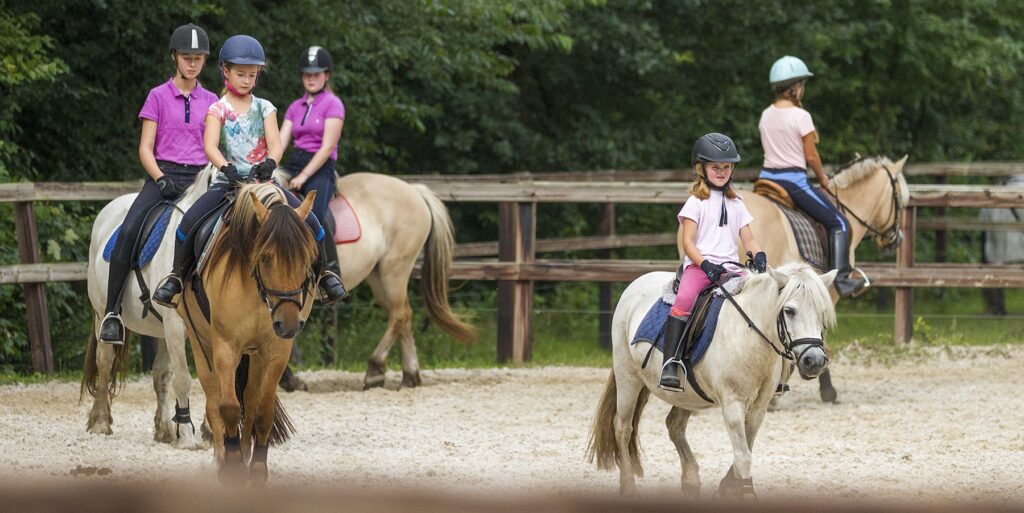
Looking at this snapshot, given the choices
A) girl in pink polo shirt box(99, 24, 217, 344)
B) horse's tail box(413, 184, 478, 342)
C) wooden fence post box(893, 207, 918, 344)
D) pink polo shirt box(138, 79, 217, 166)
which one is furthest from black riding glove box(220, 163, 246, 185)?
wooden fence post box(893, 207, 918, 344)

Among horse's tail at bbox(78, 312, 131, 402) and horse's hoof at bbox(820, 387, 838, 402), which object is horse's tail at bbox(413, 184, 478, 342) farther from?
horse's tail at bbox(78, 312, 131, 402)

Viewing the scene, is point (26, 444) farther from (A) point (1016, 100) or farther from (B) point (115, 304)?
(A) point (1016, 100)

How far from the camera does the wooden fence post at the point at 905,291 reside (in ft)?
37.7

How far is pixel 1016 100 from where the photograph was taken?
19.9 metres

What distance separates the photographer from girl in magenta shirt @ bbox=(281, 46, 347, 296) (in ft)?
30.7

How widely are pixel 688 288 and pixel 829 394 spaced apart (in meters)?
3.98

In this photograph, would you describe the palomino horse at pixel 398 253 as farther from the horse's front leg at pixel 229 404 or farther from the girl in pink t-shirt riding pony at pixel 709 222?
the girl in pink t-shirt riding pony at pixel 709 222

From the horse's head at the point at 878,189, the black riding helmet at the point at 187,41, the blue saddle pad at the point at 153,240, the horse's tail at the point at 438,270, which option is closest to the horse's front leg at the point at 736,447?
the blue saddle pad at the point at 153,240

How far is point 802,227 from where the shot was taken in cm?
917

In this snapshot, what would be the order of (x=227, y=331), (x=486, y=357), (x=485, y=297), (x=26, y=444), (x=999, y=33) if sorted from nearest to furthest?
(x=227, y=331) → (x=26, y=444) → (x=486, y=357) → (x=485, y=297) → (x=999, y=33)

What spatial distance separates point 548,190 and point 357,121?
10.6ft

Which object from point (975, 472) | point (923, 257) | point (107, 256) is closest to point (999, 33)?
point (923, 257)

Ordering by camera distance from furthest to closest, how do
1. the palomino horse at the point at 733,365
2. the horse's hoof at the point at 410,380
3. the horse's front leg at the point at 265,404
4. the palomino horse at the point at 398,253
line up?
the horse's hoof at the point at 410,380 → the palomino horse at the point at 398,253 → the horse's front leg at the point at 265,404 → the palomino horse at the point at 733,365

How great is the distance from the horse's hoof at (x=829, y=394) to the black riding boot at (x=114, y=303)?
4.99 metres
